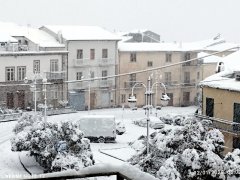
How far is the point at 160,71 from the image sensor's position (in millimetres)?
40531

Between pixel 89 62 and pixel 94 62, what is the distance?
0.49 m

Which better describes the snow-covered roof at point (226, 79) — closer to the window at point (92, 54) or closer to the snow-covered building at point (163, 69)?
the snow-covered building at point (163, 69)

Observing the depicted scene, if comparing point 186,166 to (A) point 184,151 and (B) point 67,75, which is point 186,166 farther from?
(B) point 67,75

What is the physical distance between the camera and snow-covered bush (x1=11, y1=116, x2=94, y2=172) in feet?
53.0

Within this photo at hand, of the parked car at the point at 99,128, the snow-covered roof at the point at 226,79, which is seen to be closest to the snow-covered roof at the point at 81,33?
the parked car at the point at 99,128

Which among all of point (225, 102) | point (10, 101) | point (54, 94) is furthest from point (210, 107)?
point (10, 101)

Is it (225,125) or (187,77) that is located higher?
(187,77)

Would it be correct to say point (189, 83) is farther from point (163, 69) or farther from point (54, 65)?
point (54, 65)

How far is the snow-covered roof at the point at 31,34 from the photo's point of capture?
3541 cm

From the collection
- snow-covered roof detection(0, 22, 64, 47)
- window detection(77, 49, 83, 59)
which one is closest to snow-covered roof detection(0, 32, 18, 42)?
snow-covered roof detection(0, 22, 64, 47)

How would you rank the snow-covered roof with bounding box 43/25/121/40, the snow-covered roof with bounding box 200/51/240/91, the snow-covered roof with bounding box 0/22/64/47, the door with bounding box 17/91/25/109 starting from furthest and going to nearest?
the snow-covered roof with bounding box 43/25/121/40, the snow-covered roof with bounding box 0/22/64/47, the door with bounding box 17/91/25/109, the snow-covered roof with bounding box 200/51/240/91

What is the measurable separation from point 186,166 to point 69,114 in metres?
22.6

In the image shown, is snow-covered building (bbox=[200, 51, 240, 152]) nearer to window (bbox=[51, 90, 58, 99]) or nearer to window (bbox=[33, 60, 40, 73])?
window (bbox=[33, 60, 40, 73])

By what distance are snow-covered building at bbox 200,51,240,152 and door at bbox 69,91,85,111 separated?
1748cm
